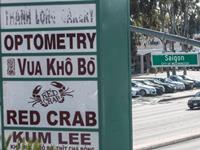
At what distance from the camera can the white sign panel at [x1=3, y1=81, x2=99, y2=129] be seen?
7.71 meters

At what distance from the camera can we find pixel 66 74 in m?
7.73

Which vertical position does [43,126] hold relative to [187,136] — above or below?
above

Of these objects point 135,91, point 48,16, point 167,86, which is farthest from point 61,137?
point 167,86

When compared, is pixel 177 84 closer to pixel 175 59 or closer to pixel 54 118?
pixel 175 59

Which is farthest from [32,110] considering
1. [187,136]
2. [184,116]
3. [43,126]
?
[184,116]

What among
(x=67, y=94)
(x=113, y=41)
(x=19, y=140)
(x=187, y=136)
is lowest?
(x=187, y=136)

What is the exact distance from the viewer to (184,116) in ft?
135

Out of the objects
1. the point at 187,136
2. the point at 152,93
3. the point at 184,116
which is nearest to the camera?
the point at 187,136

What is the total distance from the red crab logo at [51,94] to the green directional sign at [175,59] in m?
6.44

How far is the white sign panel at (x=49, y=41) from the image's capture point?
25.0 feet

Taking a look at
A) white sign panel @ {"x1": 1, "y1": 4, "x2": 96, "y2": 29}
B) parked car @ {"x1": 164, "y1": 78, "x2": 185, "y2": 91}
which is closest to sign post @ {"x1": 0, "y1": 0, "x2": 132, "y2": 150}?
white sign panel @ {"x1": 1, "y1": 4, "x2": 96, "y2": 29}

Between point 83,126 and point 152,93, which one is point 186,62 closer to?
point 83,126

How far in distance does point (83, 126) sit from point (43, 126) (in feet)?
1.70

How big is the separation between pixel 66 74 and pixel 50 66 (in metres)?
0.23
